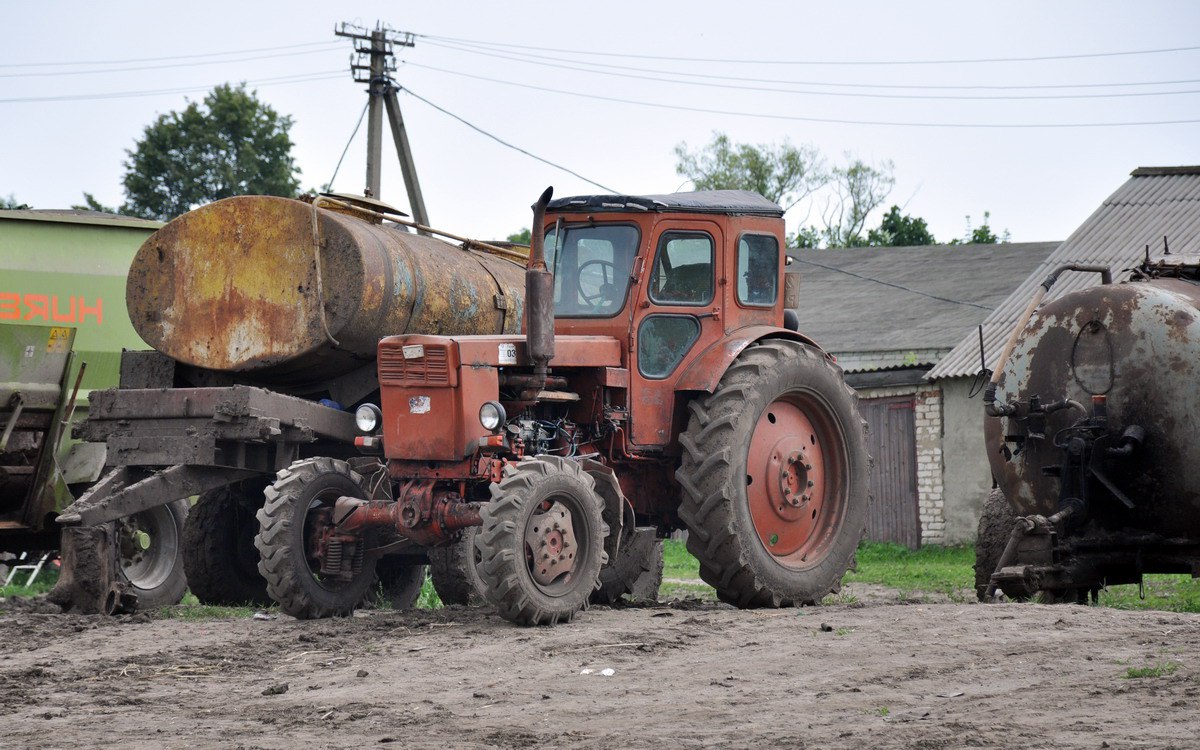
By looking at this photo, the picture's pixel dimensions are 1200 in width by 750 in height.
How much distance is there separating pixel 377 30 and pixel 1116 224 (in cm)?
1346

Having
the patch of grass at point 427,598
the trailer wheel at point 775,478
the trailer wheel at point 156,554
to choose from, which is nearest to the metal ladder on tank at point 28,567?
the trailer wheel at point 156,554

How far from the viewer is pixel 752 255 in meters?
11.2

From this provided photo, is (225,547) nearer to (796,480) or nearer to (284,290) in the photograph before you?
(284,290)

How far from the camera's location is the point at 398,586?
1327cm

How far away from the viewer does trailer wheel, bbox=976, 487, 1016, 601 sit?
11.2 m

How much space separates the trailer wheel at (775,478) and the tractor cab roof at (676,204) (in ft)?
3.26

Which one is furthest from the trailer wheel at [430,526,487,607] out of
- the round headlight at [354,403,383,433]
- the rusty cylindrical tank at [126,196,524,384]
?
the rusty cylindrical tank at [126,196,524,384]

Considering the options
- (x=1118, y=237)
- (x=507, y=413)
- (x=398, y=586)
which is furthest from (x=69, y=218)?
(x=1118, y=237)

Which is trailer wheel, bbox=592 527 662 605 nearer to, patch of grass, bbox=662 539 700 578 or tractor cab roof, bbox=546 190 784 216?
tractor cab roof, bbox=546 190 784 216

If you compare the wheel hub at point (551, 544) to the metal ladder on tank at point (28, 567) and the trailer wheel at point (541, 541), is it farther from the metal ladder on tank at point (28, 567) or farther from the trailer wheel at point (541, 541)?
the metal ladder on tank at point (28, 567)

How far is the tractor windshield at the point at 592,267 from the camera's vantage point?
10766 mm

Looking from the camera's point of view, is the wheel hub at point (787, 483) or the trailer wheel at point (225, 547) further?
the trailer wheel at point (225, 547)

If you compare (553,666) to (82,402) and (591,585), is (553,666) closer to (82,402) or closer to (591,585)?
(591,585)

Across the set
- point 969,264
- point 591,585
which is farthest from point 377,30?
point 591,585
